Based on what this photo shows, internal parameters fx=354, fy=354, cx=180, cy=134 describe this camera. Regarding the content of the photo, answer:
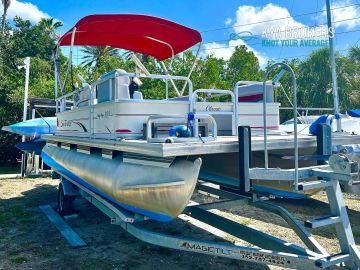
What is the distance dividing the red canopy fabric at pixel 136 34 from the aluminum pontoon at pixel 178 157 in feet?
0.07

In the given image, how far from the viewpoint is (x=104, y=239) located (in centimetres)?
566

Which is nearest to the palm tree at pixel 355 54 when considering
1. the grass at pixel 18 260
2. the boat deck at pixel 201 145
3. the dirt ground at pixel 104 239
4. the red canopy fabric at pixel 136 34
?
the dirt ground at pixel 104 239

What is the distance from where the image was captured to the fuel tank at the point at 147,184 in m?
3.44

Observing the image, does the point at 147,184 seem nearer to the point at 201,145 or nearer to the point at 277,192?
the point at 201,145

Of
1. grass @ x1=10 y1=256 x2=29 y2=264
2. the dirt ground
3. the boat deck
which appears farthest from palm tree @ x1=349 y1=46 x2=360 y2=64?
grass @ x1=10 y1=256 x2=29 y2=264

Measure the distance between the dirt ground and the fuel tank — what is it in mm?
908

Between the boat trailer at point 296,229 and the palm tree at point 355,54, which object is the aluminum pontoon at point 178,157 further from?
the palm tree at point 355,54

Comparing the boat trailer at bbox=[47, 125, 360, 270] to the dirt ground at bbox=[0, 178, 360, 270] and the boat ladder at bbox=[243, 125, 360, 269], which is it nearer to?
the boat ladder at bbox=[243, 125, 360, 269]

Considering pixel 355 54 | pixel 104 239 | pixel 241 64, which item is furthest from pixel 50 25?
pixel 104 239

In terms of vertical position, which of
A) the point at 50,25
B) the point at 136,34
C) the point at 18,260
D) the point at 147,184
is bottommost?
the point at 18,260

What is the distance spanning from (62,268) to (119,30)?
4.21 metres

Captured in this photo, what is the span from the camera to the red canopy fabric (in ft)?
19.4

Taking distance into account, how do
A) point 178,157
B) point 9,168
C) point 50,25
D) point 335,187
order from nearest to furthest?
1. point 335,187
2. point 178,157
3. point 9,168
4. point 50,25

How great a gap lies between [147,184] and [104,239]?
246cm
